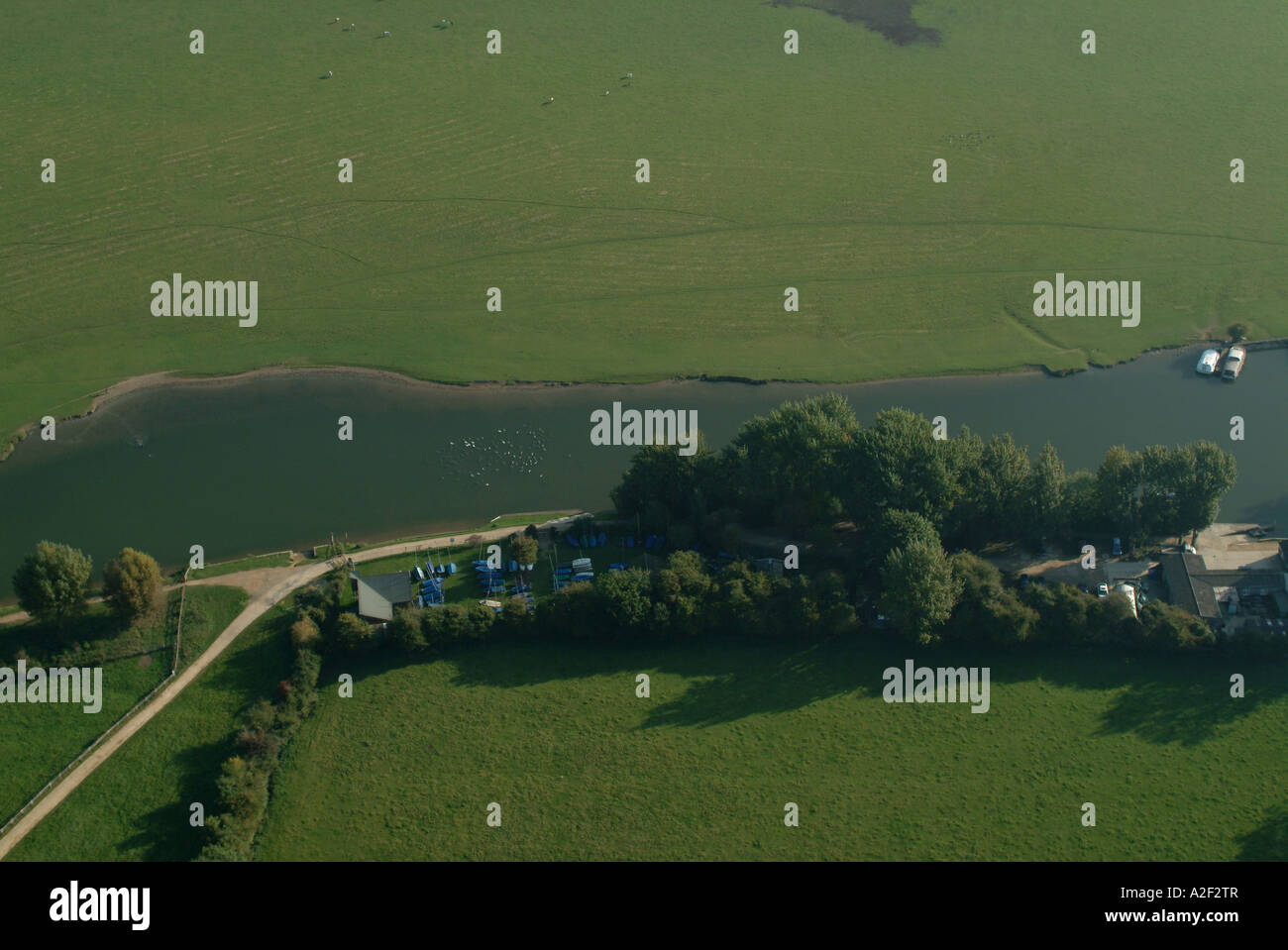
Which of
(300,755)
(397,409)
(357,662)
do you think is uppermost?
(397,409)

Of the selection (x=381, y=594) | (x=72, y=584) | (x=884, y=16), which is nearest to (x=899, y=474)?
(x=381, y=594)

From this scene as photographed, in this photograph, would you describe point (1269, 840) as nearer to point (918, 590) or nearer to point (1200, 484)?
point (918, 590)

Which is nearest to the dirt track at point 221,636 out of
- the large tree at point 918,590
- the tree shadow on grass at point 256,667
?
the tree shadow on grass at point 256,667

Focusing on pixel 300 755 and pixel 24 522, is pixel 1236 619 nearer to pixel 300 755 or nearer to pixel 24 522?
pixel 300 755

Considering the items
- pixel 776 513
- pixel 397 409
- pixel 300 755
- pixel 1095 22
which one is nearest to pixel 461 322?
pixel 397 409

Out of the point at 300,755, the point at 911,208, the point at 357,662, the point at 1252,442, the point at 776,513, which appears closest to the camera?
the point at 300,755

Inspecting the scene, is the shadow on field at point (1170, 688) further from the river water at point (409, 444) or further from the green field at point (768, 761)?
the river water at point (409, 444)
